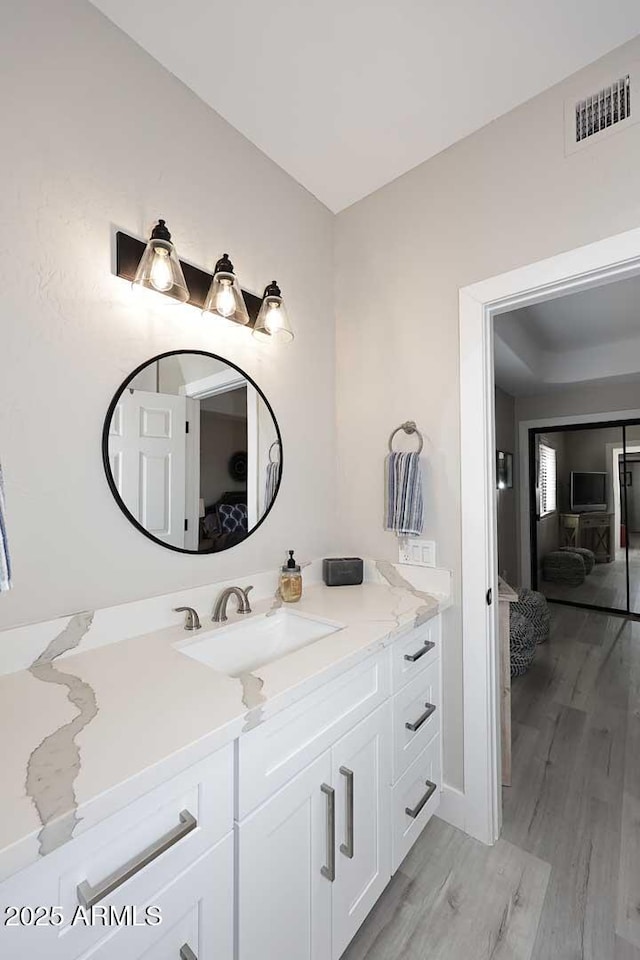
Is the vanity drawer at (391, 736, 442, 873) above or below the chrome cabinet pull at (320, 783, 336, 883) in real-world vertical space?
below

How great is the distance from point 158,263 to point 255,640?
123cm

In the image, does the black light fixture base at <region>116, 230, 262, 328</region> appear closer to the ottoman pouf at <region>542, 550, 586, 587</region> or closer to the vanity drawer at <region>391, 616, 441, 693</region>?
the vanity drawer at <region>391, 616, 441, 693</region>

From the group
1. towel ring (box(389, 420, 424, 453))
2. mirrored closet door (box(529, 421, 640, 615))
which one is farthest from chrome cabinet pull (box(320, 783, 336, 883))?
mirrored closet door (box(529, 421, 640, 615))

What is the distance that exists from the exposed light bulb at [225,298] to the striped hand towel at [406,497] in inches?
33.9

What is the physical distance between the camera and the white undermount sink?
4.16 ft

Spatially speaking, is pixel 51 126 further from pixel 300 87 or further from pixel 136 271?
pixel 300 87

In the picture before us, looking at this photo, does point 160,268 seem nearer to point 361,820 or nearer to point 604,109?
point 604,109

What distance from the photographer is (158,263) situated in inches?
48.3

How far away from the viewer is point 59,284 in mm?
1112

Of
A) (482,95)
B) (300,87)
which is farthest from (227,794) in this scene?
(482,95)

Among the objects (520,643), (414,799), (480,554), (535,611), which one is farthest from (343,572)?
(535,611)

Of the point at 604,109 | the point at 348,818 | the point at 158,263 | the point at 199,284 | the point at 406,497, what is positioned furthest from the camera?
the point at 406,497

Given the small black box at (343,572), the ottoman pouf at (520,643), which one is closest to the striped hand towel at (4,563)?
the small black box at (343,572)

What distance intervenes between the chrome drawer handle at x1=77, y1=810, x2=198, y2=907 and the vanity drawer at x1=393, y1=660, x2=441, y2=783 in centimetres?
77
